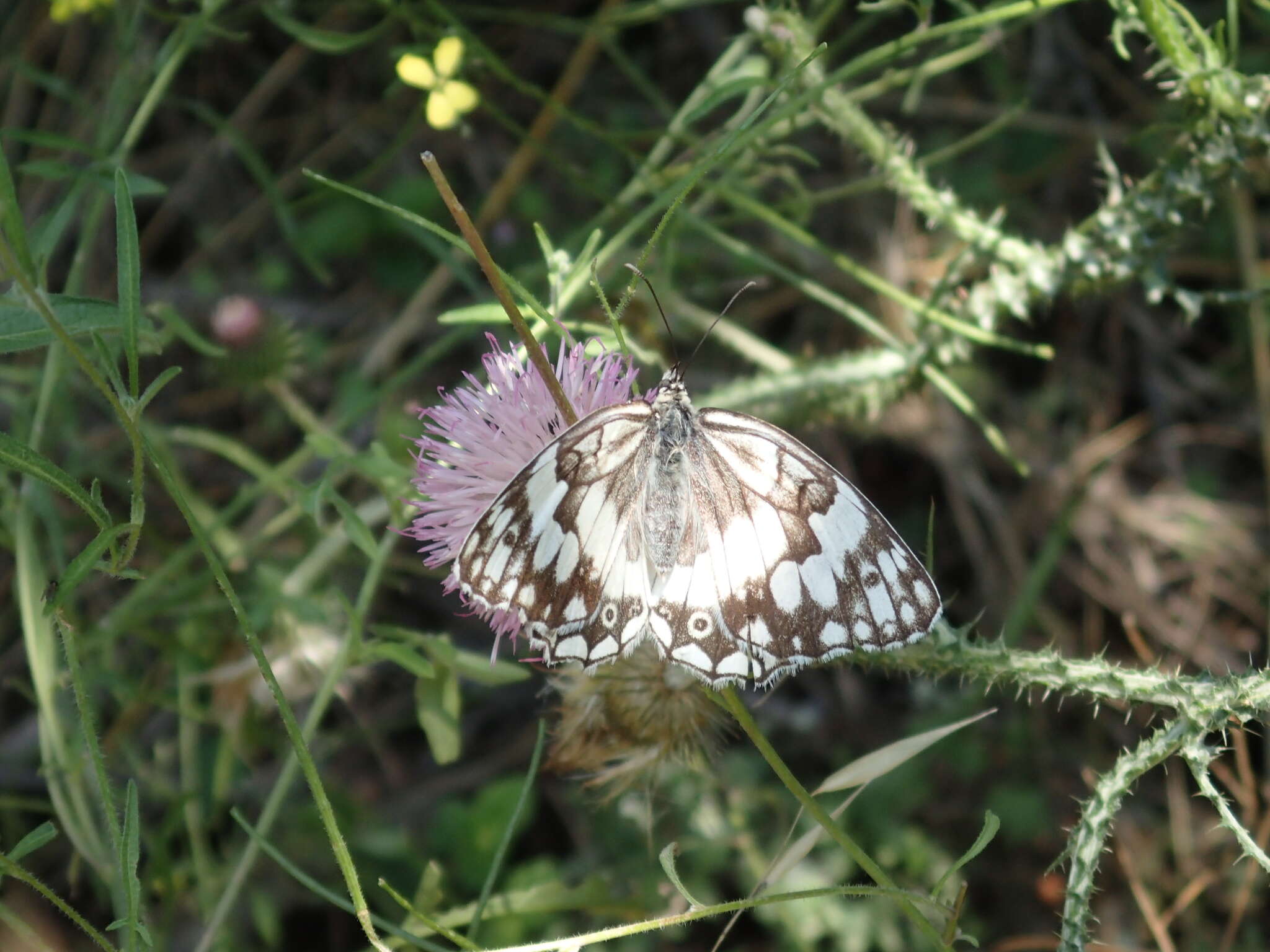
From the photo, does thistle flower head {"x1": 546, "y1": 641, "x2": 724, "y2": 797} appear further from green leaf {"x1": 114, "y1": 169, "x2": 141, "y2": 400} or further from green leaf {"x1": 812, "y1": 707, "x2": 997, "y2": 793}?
green leaf {"x1": 114, "y1": 169, "x2": 141, "y2": 400}

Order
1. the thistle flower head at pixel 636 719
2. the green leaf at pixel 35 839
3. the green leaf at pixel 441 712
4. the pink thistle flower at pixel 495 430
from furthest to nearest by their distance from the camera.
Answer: the green leaf at pixel 441 712, the thistle flower head at pixel 636 719, the pink thistle flower at pixel 495 430, the green leaf at pixel 35 839

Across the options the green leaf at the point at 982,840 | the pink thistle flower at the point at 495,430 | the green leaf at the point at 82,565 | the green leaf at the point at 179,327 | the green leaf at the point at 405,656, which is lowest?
the green leaf at the point at 982,840

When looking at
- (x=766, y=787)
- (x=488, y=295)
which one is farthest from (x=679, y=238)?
(x=766, y=787)

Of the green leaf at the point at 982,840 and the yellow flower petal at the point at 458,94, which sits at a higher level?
the yellow flower petal at the point at 458,94

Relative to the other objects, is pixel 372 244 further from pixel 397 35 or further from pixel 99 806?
pixel 99 806

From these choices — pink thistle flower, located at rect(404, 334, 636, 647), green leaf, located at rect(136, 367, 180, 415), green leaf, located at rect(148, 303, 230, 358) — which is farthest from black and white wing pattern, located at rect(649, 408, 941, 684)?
green leaf, located at rect(148, 303, 230, 358)

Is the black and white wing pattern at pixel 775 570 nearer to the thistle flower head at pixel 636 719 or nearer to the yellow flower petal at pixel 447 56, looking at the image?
the thistle flower head at pixel 636 719

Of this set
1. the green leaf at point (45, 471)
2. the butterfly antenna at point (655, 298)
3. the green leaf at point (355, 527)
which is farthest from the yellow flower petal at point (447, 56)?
the green leaf at point (45, 471)
